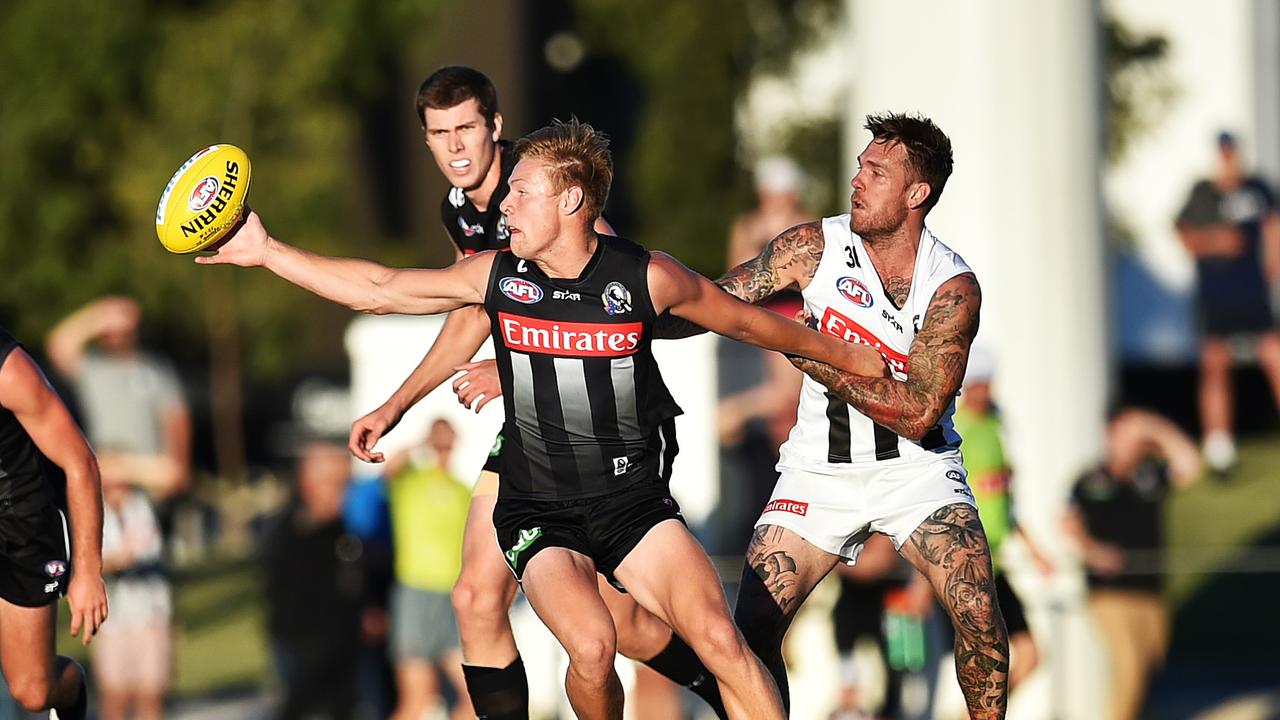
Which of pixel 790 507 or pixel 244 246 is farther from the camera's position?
pixel 790 507

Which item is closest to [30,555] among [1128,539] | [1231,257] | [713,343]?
→ [713,343]

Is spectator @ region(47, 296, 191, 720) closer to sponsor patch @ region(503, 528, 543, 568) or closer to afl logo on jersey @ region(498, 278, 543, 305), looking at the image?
sponsor patch @ region(503, 528, 543, 568)

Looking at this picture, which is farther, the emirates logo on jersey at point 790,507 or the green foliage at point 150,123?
the green foliage at point 150,123

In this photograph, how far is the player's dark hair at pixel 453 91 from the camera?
7.49 meters

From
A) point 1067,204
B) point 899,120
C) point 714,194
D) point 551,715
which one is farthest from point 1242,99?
point 899,120

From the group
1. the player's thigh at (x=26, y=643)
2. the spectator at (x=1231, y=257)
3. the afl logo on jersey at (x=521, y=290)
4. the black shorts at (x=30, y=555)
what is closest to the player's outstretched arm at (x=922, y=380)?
the afl logo on jersey at (x=521, y=290)

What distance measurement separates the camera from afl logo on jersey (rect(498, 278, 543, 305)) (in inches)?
271

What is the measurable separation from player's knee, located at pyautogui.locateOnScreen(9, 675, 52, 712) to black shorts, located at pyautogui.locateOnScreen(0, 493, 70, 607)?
0.31 meters

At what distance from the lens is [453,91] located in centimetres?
750

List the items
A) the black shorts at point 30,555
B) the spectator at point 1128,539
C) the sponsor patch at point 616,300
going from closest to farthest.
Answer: the sponsor patch at point 616,300
the black shorts at point 30,555
the spectator at point 1128,539

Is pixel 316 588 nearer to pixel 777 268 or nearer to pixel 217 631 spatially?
pixel 217 631

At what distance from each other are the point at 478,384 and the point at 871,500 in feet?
5.21

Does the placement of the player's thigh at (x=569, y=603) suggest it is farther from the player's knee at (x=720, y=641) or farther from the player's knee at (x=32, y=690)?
the player's knee at (x=32, y=690)

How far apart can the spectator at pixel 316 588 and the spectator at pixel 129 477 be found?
884mm
